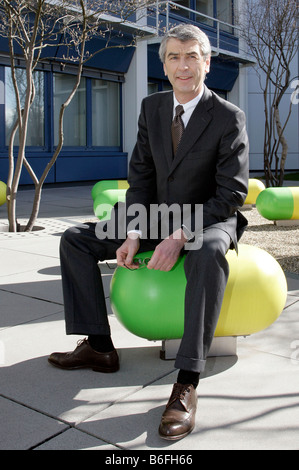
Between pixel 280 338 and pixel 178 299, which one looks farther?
pixel 280 338

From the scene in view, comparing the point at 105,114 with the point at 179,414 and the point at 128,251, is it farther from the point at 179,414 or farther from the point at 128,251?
the point at 179,414

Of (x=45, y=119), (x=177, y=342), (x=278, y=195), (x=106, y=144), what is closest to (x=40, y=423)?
(x=177, y=342)

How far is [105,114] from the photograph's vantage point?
1789 cm

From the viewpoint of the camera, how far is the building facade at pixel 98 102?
15336 millimetres

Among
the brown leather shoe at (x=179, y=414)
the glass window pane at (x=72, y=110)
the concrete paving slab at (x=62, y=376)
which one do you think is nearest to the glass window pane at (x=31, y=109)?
the glass window pane at (x=72, y=110)

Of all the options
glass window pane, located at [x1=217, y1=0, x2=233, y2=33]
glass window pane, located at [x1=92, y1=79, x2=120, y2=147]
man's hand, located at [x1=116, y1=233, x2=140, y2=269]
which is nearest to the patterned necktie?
man's hand, located at [x1=116, y1=233, x2=140, y2=269]

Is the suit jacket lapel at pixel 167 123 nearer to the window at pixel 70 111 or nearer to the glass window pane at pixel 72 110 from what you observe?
the window at pixel 70 111

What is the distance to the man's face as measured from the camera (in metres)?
3.17

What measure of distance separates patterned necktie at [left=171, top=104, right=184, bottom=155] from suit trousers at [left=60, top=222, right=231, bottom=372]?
1.96ft

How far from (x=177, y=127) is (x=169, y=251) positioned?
0.81 m

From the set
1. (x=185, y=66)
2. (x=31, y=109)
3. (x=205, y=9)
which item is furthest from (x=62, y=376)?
(x=205, y=9)

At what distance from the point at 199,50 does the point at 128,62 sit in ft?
48.9

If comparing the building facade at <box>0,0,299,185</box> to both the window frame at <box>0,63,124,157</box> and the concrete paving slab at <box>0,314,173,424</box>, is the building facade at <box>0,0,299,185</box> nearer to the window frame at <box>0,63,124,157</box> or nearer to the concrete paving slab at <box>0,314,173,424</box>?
the window frame at <box>0,63,124,157</box>

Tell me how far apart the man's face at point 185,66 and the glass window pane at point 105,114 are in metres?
14.6
